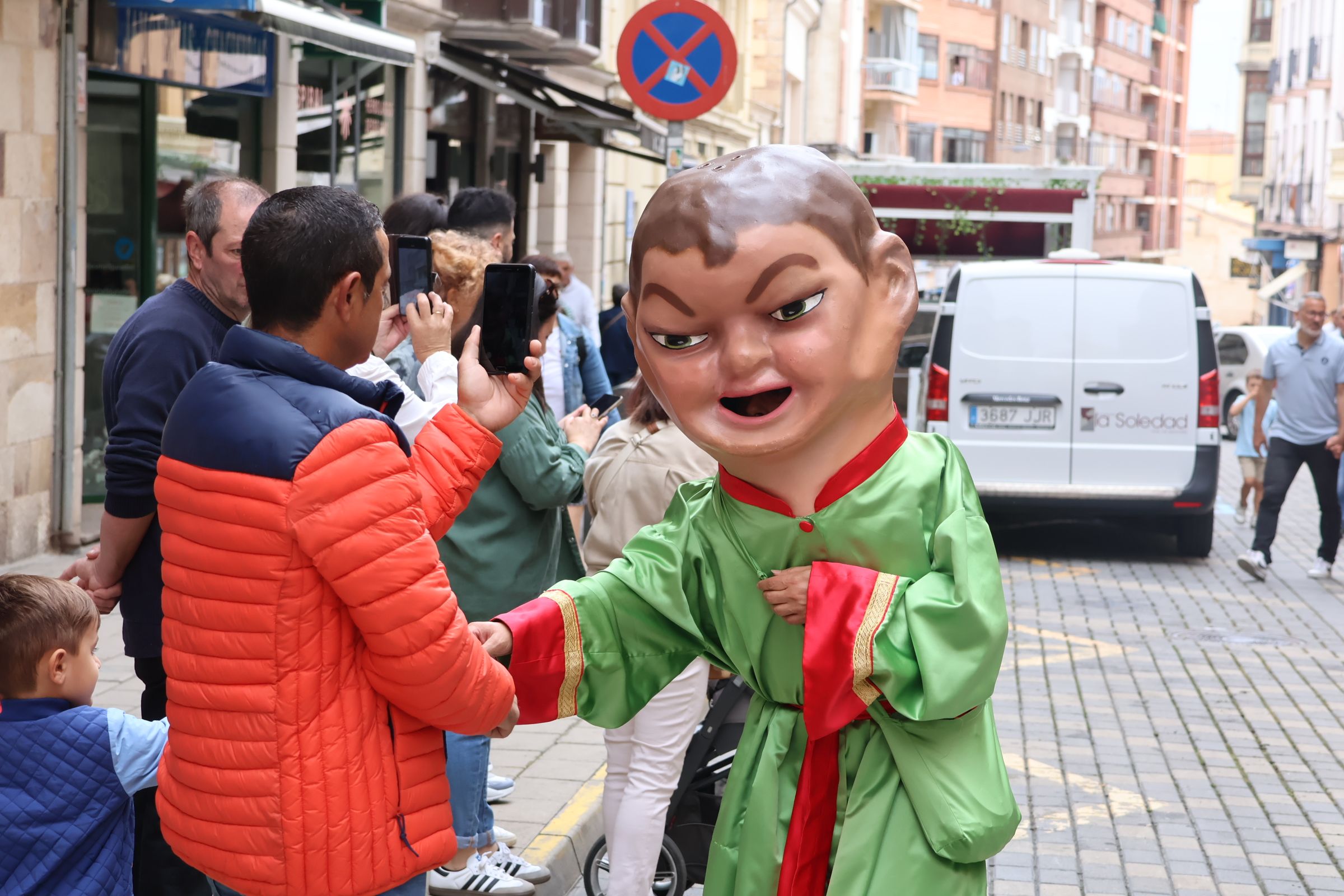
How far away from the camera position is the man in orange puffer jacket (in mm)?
2609

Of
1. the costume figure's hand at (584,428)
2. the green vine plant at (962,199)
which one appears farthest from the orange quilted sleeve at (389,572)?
the green vine plant at (962,199)

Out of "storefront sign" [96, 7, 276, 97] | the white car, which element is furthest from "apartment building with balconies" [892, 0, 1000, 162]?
"storefront sign" [96, 7, 276, 97]

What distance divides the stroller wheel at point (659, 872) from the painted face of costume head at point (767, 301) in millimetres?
1960

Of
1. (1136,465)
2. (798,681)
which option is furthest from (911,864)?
(1136,465)

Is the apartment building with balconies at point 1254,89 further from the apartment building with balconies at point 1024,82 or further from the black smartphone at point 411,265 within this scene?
the black smartphone at point 411,265

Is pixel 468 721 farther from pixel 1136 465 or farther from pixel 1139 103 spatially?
pixel 1139 103

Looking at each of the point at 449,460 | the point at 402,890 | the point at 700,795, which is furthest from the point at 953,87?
the point at 402,890

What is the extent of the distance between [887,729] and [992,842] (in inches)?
10.2

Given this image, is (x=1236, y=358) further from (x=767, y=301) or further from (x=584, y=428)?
(x=767, y=301)

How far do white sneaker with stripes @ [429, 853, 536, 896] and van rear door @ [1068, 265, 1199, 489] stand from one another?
7327 mm

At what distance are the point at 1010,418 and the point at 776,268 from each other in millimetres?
8668

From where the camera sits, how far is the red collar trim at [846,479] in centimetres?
279

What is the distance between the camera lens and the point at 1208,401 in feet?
35.3

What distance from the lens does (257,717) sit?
8.62ft
